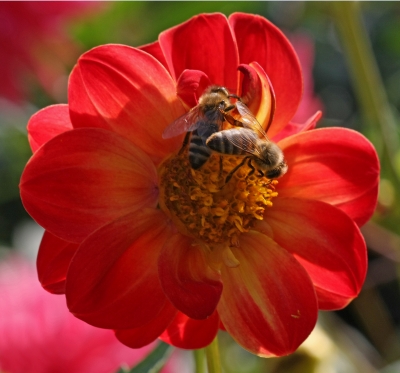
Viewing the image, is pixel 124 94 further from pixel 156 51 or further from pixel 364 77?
pixel 364 77

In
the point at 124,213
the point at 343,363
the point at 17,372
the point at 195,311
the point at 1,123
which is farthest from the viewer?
the point at 1,123

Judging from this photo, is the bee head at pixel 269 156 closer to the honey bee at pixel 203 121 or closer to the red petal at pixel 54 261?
the honey bee at pixel 203 121

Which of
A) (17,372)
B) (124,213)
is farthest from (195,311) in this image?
(17,372)

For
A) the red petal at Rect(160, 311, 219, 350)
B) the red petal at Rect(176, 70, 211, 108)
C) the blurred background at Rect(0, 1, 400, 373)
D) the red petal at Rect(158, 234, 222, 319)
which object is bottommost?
the blurred background at Rect(0, 1, 400, 373)

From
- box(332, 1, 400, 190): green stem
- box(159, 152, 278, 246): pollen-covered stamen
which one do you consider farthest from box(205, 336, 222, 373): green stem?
box(332, 1, 400, 190): green stem

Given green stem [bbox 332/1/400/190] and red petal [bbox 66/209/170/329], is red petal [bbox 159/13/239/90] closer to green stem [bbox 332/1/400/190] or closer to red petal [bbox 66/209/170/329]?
red petal [bbox 66/209/170/329]

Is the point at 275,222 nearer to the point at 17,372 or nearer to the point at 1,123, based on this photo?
the point at 17,372
